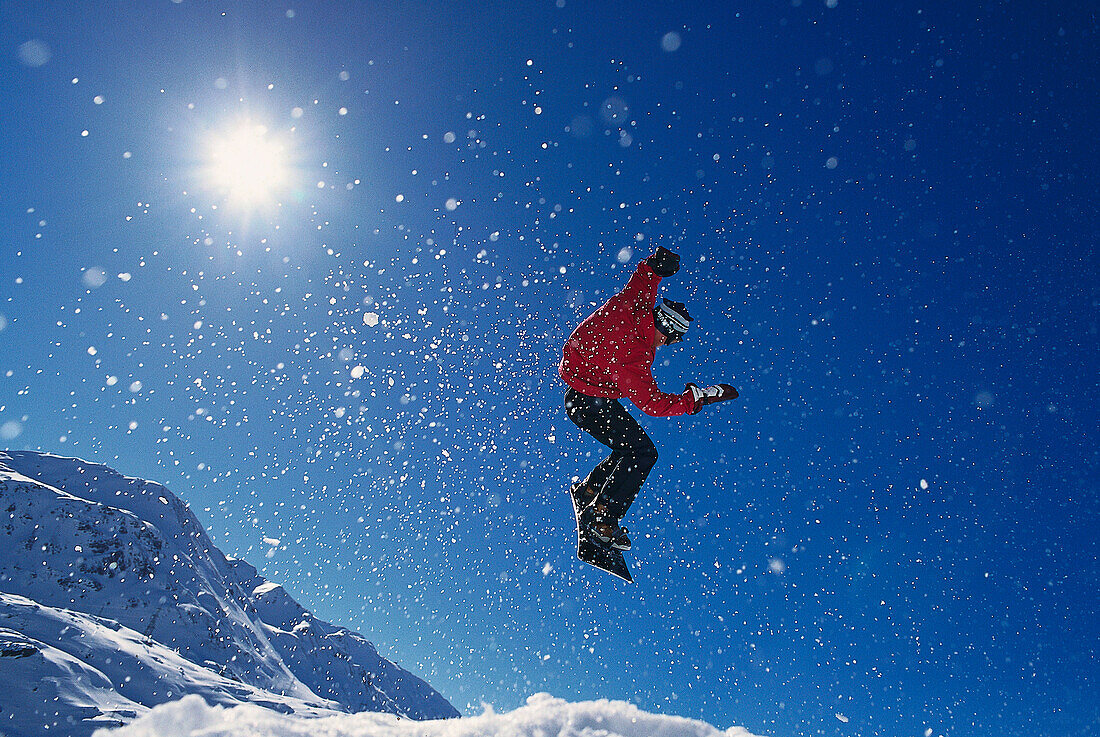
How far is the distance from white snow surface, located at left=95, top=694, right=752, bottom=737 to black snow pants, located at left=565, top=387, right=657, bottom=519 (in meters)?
3.79

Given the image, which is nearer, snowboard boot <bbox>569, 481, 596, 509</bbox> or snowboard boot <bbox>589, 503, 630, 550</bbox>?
snowboard boot <bbox>589, 503, 630, 550</bbox>

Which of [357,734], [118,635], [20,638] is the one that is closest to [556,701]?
[357,734]

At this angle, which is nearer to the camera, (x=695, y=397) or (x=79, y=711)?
(x=695, y=397)

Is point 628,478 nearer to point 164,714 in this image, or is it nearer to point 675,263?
point 675,263

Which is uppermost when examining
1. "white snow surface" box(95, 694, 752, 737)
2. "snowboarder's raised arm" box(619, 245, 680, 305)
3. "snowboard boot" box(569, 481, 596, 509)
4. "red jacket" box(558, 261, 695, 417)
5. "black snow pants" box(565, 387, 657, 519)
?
"snowboarder's raised arm" box(619, 245, 680, 305)

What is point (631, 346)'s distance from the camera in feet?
22.2

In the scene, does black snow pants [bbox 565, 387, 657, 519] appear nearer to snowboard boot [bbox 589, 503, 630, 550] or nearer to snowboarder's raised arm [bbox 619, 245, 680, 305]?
snowboard boot [bbox 589, 503, 630, 550]

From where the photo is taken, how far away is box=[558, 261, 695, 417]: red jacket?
6734mm

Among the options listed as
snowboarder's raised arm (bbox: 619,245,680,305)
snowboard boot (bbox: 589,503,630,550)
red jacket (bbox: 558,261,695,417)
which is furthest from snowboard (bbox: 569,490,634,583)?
snowboarder's raised arm (bbox: 619,245,680,305)

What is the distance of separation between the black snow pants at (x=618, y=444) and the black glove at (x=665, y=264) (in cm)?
173

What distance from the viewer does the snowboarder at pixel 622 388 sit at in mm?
6777

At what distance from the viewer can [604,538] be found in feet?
23.9

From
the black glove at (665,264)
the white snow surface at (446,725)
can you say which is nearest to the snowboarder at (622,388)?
the black glove at (665,264)

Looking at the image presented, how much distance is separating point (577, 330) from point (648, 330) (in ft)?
3.00
